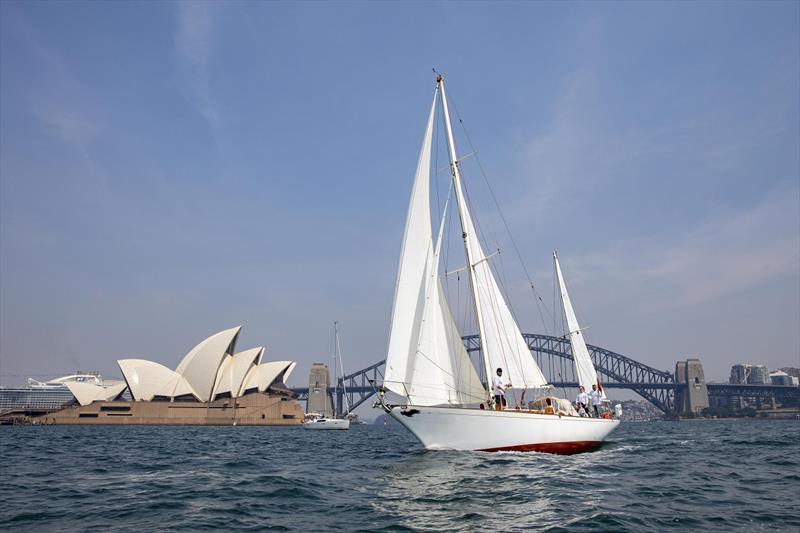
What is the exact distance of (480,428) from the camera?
1945 cm

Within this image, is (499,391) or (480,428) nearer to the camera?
(480,428)

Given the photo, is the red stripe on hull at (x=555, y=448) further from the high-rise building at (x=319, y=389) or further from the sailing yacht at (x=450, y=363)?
the high-rise building at (x=319, y=389)

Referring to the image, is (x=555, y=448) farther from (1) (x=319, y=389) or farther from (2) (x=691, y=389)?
(2) (x=691, y=389)

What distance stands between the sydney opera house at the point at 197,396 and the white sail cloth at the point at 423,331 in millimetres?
77283

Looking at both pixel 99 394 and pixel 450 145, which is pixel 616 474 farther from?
pixel 99 394

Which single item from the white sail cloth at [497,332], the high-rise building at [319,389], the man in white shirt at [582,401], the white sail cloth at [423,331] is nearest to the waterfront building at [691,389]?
the high-rise building at [319,389]

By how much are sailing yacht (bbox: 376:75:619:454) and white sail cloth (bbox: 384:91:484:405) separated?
4 centimetres

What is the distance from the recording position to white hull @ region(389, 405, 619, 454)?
19406mm

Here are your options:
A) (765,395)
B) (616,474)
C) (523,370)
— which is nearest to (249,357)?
(523,370)

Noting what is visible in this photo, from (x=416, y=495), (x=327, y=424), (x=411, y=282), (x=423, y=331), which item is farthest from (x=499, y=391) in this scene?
(x=327, y=424)

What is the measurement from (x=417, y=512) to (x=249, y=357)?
9053 centimetres

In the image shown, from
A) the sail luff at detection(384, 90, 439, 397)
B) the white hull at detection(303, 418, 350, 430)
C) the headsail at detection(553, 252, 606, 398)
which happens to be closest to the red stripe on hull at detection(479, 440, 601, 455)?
the sail luff at detection(384, 90, 439, 397)

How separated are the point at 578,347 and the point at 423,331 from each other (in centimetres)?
1922

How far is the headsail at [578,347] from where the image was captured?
3619 centimetres
